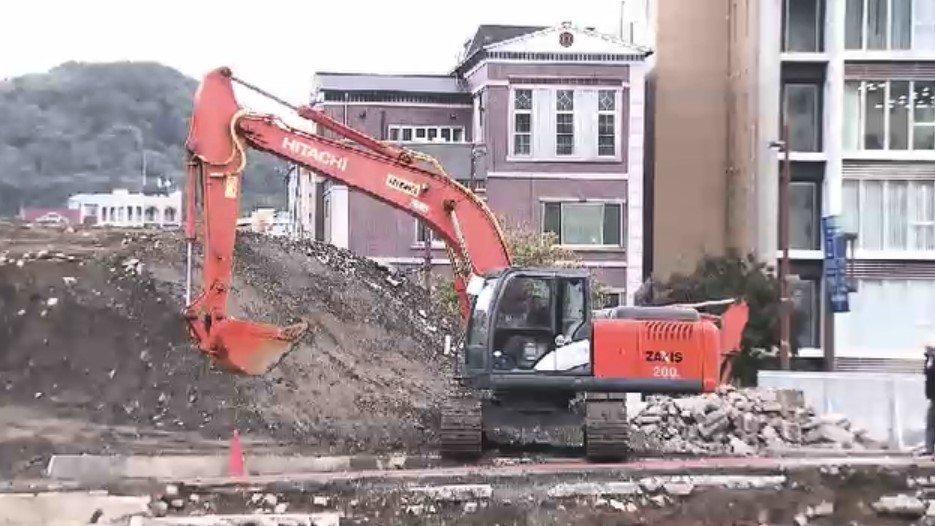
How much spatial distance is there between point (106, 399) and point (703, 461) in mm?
10272

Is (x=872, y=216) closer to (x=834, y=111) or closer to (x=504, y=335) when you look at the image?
(x=834, y=111)

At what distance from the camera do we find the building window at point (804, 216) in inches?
1612

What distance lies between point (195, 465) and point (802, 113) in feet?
85.2

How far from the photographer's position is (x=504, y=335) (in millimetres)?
18578

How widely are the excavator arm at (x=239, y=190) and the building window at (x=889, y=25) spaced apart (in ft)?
77.4

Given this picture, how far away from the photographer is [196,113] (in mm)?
19422

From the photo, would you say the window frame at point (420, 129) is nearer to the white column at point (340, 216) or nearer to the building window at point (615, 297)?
the white column at point (340, 216)

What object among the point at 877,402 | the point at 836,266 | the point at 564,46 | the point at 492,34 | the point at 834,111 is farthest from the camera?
the point at 492,34

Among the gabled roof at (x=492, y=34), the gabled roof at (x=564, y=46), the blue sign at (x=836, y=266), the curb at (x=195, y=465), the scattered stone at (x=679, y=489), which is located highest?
the gabled roof at (x=492, y=34)

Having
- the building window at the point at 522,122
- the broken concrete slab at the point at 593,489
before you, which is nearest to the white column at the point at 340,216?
the building window at the point at 522,122

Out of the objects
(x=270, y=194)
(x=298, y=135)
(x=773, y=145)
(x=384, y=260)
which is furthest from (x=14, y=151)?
(x=298, y=135)

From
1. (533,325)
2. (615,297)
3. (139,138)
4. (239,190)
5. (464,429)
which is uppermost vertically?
(139,138)

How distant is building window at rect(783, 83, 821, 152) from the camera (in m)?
41.2

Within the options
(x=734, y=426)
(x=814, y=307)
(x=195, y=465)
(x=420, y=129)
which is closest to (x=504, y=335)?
(x=195, y=465)
